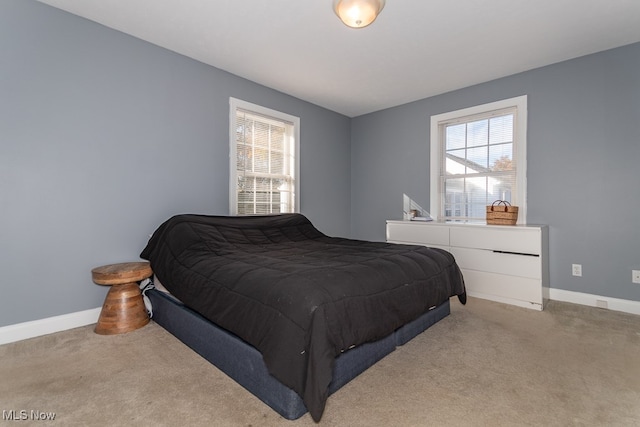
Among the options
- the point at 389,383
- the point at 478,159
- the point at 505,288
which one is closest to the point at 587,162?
the point at 478,159

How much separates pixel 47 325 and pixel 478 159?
4.56 meters

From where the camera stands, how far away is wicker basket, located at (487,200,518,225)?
3097 mm

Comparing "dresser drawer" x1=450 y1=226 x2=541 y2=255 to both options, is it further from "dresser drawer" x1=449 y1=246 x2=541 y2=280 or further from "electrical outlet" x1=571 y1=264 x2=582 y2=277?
"electrical outlet" x1=571 y1=264 x2=582 y2=277

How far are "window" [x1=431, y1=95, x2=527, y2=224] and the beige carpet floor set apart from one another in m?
1.73

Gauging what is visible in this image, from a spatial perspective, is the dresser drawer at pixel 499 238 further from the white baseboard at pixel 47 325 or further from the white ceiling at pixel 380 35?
the white baseboard at pixel 47 325

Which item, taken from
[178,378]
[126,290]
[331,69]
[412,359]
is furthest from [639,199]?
[126,290]

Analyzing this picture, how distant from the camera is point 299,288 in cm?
142

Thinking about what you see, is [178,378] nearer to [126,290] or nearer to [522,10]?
[126,290]

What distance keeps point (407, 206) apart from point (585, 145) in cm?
201

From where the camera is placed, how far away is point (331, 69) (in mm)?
3252

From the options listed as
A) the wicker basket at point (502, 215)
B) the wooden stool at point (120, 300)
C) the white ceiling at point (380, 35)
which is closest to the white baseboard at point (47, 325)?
the wooden stool at point (120, 300)

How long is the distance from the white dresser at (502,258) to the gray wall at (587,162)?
0.97 feet

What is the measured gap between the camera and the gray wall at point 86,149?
6.97 ft

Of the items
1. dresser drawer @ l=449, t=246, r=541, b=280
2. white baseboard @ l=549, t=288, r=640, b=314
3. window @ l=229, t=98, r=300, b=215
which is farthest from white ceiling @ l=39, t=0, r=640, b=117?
white baseboard @ l=549, t=288, r=640, b=314
